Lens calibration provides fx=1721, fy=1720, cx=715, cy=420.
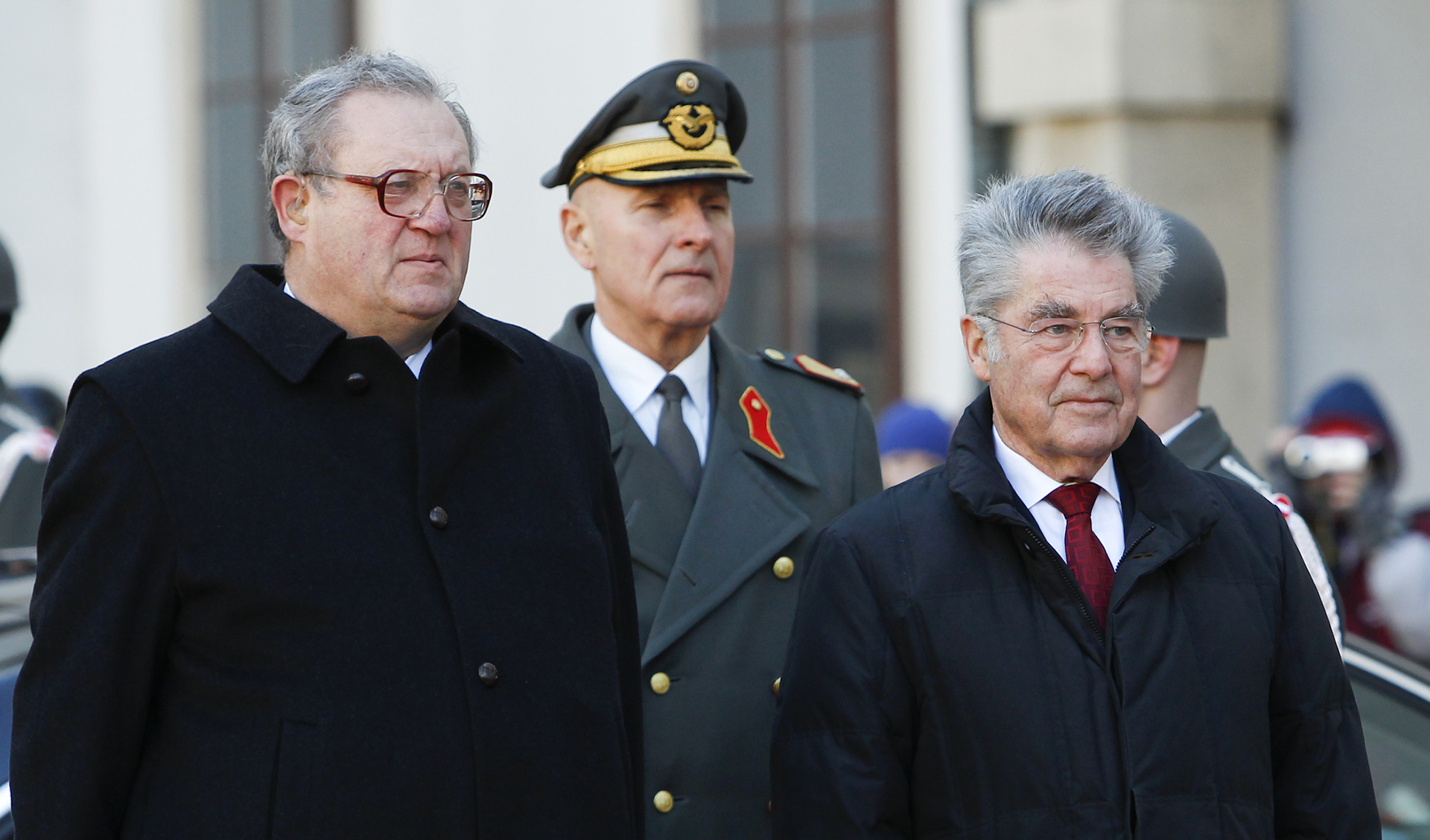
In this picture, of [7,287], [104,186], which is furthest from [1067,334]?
[104,186]

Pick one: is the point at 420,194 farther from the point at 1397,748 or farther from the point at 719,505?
the point at 1397,748

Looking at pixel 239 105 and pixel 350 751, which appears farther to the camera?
pixel 239 105

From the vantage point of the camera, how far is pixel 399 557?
86.7 inches

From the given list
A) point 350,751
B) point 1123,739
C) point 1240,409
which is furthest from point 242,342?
point 1240,409

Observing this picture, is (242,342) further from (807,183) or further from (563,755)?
(807,183)

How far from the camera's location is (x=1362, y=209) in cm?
751

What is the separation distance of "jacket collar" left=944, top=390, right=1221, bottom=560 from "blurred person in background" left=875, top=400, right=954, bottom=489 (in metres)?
3.37

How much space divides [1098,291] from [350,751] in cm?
121

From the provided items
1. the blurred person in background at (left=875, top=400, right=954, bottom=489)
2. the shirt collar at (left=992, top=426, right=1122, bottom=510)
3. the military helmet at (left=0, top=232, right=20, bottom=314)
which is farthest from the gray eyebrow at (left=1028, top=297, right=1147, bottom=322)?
the blurred person in background at (left=875, top=400, right=954, bottom=489)

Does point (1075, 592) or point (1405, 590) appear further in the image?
point (1405, 590)

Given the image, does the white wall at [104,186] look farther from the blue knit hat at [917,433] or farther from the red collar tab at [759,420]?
the red collar tab at [759,420]

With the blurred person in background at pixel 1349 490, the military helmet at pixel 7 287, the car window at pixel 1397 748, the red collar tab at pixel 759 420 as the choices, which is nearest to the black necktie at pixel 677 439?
the red collar tab at pixel 759 420

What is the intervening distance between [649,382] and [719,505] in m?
0.29

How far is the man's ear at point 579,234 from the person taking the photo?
327cm
